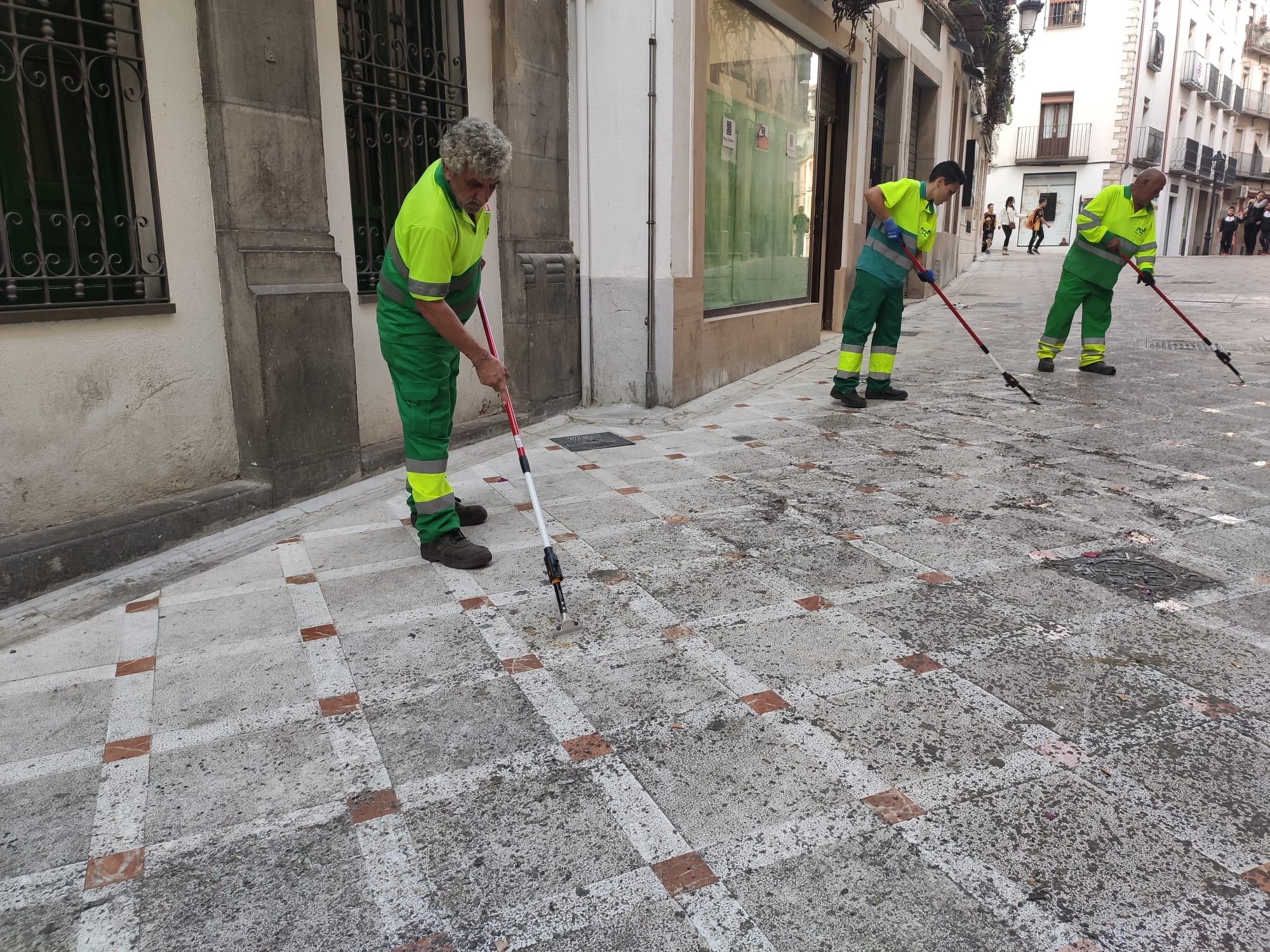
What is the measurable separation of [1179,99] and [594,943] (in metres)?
45.5

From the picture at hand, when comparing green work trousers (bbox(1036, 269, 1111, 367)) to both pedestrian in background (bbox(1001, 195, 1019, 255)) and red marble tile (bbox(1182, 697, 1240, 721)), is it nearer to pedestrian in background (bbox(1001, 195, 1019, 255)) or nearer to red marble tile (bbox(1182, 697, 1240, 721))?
red marble tile (bbox(1182, 697, 1240, 721))

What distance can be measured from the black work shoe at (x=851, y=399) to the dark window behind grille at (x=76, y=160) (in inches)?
192

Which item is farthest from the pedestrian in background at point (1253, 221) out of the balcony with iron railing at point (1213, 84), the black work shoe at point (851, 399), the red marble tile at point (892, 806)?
the red marble tile at point (892, 806)

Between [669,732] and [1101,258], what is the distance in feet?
23.5

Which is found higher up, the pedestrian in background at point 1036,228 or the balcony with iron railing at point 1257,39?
the balcony with iron railing at point 1257,39

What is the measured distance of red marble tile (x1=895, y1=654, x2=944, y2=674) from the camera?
2.95m

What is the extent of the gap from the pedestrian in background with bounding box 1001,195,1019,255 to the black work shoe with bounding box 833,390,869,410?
2589 centimetres

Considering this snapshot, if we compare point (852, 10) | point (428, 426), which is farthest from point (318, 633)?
point (852, 10)

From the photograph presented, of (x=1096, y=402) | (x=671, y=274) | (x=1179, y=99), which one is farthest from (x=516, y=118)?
(x=1179, y=99)


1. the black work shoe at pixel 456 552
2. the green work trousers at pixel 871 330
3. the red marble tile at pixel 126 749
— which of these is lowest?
the red marble tile at pixel 126 749

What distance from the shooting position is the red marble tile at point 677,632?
3200mm

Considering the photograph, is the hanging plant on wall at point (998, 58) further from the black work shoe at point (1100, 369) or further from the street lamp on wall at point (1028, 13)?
the black work shoe at point (1100, 369)

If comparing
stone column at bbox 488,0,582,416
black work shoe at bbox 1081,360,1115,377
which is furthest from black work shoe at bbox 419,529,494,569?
black work shoe at bbox 1081,360,1115,377

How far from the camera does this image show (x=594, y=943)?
6.07ft
